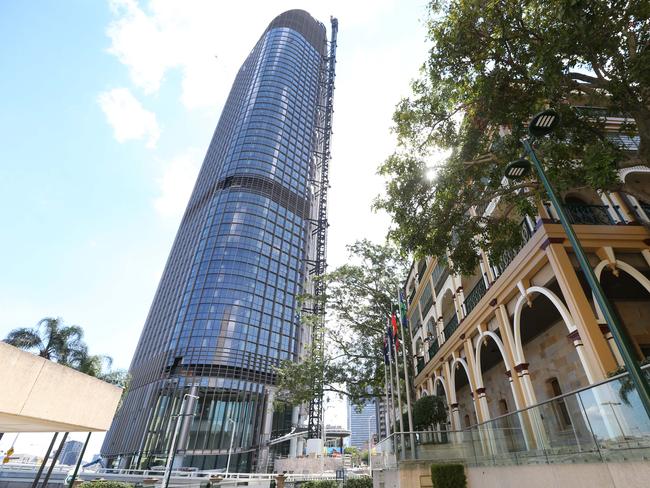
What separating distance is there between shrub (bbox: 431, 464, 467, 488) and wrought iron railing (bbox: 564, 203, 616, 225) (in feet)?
28.8

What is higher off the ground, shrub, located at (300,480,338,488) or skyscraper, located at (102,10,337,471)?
skyscraper, located at (102,10,337,471)

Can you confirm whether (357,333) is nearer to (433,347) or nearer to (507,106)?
(433,347)

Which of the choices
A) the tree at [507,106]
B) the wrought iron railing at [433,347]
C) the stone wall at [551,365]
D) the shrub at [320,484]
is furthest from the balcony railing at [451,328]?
the shrub at [320,484]

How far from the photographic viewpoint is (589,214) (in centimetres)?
1141

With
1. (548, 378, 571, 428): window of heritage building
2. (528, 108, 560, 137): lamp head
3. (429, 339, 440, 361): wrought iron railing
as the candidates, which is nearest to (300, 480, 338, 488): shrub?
(429, 339, 440, 361): wrought iron railing

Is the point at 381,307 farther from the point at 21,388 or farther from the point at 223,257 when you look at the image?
the point at 223,257

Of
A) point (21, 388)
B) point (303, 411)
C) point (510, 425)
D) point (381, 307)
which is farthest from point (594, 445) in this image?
point (303, 411)

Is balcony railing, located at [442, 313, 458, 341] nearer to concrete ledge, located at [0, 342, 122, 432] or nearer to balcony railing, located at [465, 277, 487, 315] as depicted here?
balcony railing, located at [465, 277, 487, 315]

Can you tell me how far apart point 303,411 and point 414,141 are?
67843 mm

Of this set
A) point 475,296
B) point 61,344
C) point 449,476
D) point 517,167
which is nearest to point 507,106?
point 517,167

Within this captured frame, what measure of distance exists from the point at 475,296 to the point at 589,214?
5.57 metres

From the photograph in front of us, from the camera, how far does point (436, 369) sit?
836 inches

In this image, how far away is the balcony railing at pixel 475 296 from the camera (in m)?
14.8

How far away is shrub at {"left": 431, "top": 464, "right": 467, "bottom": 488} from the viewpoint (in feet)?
36.1
